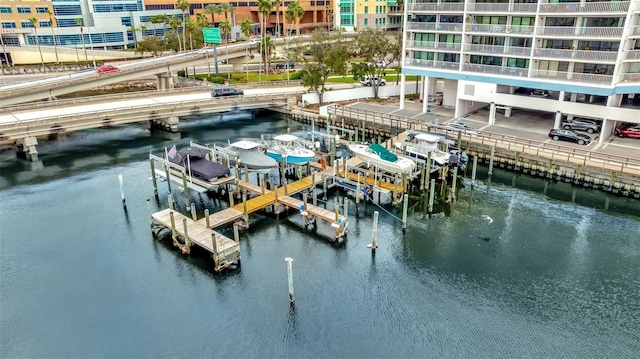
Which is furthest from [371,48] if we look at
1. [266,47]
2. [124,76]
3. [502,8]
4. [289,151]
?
[124,76]

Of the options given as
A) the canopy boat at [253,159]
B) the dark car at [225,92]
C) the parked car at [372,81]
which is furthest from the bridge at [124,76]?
the canopy boat at [253,159]

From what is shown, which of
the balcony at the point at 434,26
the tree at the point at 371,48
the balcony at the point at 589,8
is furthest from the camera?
the tree at the point at 371,48

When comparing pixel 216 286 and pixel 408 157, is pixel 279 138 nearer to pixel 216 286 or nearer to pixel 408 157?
pixel 408 157

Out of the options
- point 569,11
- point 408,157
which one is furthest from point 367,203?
point 569,11

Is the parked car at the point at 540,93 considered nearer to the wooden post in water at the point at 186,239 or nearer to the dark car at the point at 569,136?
the dark car at the point at 569,136

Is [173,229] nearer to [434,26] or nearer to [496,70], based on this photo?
[496,70]

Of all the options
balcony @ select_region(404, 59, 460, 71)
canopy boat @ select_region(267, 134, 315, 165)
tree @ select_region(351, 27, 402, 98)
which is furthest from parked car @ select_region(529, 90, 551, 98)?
canopy boat @ select_region(267, 134, 315, 165)

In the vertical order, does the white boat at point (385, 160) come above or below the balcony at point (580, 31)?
below
